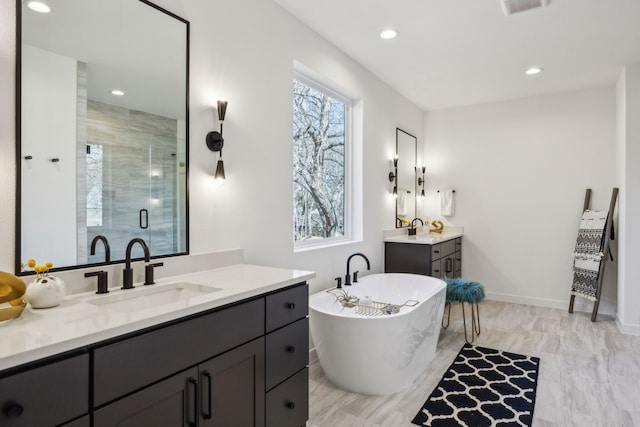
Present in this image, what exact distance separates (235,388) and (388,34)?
280 cm

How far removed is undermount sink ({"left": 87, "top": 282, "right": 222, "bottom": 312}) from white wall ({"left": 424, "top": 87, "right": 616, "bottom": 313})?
14.3 ft

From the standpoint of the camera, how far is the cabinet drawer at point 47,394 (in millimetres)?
845

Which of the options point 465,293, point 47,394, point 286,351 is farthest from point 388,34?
point 47,394

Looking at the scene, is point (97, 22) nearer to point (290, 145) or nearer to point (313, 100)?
point (290, 145)

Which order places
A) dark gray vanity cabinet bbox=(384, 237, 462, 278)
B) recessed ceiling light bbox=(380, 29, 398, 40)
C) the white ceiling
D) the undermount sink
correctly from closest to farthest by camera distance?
1. the undermount sink
2. the white ceiling
3. recessed ceiling light bbox=(380, 29, 398, 40)
4. dark gray vanity cabinet bbox=(384, 237, 462, 278)

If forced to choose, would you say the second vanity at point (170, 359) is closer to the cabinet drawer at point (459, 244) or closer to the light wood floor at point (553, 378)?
the light wood floor at point (553, 378)

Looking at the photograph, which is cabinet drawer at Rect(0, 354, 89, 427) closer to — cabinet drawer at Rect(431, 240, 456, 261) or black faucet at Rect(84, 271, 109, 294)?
black faucet at Rect(84, 271, 109, 294)

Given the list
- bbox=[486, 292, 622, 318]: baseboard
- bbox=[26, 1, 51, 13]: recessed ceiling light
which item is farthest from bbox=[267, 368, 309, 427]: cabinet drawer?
bbox=[486, 292, 622, 318]: baseboard

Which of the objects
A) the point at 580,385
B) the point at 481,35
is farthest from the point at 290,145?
the point at 580,385

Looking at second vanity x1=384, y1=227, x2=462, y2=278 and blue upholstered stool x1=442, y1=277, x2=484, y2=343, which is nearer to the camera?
blue upholstered stool x1=442, y1=277, x2=484, y2=343

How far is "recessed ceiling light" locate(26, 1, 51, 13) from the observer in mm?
1398

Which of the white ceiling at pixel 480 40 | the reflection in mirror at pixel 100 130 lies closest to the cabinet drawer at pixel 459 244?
the white ceiling at pixel 480 40

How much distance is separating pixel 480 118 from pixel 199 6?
165 inches

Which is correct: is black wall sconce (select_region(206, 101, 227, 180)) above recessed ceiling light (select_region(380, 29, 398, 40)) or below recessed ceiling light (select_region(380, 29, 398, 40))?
below
